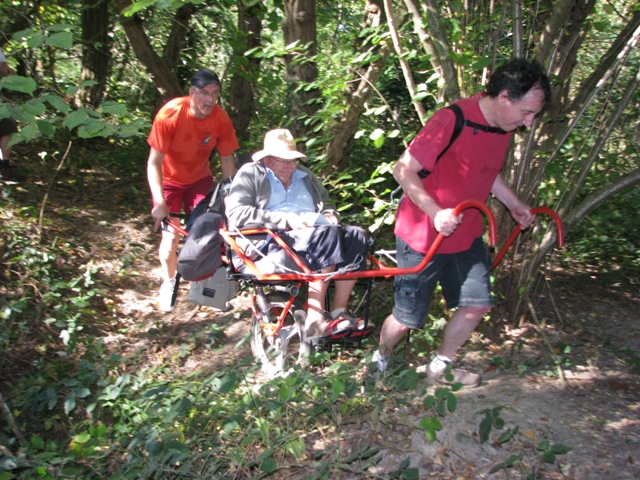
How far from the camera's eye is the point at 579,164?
15.4 feet

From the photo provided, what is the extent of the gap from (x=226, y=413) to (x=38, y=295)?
2567 millimetres

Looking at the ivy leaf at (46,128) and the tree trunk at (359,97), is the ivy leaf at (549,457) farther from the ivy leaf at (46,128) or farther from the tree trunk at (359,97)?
the tree trunk at (359,97)

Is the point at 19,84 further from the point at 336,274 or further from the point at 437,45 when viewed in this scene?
the point at 437,45

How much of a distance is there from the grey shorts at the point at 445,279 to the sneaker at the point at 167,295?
2483 millimetres

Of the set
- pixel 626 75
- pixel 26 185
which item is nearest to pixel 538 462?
pixel 626 75

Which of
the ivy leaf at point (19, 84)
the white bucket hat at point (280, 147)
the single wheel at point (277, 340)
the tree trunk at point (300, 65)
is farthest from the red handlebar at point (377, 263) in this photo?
the tree trunk at point (300, 65)

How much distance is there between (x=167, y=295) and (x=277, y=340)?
162 centimetres

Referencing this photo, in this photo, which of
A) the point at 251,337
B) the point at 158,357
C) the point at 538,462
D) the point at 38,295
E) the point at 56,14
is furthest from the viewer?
the point at 56,14

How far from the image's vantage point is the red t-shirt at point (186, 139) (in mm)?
4707

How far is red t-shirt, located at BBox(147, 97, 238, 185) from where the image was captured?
4707 millimetres

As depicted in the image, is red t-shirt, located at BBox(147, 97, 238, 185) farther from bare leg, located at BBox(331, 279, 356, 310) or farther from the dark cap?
bare leg, located at BBox(331, 279, 356, 310)

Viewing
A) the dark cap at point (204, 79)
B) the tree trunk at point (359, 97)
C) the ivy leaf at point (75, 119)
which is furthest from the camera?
the tree trunk at point (359, 97)

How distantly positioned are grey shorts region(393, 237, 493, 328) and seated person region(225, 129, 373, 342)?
427 millimetres

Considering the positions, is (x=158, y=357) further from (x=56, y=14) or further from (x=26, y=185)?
(x=56, y=14)
